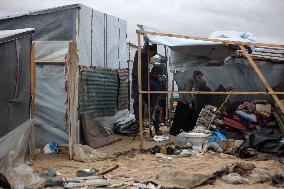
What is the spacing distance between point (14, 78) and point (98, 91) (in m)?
3.72

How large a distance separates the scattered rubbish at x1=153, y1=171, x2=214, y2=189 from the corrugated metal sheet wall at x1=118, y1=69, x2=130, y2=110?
657cm

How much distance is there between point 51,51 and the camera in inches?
413

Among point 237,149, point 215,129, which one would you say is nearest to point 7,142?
point 237,149

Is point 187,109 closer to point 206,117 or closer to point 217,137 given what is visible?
point 206,117

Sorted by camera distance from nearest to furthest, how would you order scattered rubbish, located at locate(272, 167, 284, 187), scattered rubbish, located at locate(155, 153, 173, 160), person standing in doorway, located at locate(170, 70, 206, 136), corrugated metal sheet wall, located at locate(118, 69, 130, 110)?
scattered rubbish, located at locate(272, 167, 284, 187)
scattered rubbish, located at locate(155, 153, 173, 160)
person standing in doorway, located at locate(170, 70, 206, 136)
corrugated metal sheet wall, located at locate(118, 69, 130, 110)

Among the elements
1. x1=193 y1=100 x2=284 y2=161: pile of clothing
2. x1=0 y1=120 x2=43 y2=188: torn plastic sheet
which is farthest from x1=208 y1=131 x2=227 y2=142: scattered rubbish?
x1=0 y1=120 x2=43 y2=188: torn plastic sheet

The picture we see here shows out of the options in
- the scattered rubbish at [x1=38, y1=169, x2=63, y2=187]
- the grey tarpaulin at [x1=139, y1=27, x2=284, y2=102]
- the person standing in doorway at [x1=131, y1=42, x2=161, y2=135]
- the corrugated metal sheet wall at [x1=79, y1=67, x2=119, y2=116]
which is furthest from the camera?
the grey tarpaulin at [x1=139, y1=27, x2=284, y2=102]

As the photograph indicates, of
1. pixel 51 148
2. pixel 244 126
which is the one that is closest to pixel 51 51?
pixel 51 148

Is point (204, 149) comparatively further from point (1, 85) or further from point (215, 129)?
point (1, 85)

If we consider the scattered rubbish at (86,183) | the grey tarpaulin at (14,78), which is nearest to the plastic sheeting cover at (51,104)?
the grey tarpaulin at (14,78)

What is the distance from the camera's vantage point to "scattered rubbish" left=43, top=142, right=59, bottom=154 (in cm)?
1000

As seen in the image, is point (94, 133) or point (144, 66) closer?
point (94, 133)

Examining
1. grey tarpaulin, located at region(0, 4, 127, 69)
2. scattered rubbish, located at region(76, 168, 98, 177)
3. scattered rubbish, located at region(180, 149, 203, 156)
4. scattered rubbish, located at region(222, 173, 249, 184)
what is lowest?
scattered rubbish, located at region(180, 149, 203, 156)

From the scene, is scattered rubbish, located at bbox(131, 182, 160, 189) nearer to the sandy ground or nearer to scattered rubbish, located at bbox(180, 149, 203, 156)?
the sandy ground
